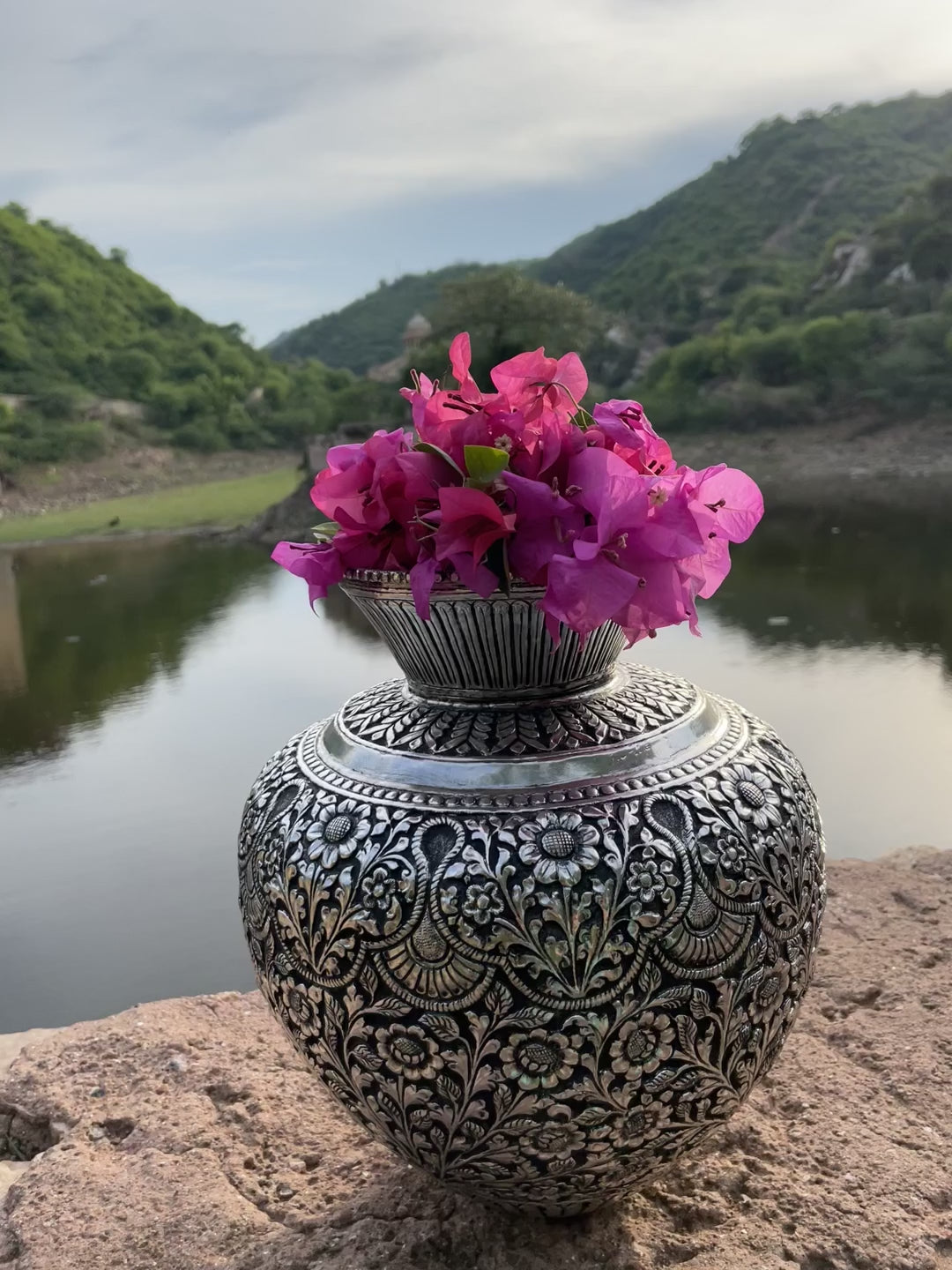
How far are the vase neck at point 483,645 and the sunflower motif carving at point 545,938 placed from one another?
29mm

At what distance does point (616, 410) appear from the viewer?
130cm

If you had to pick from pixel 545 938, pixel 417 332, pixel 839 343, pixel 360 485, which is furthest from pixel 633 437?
pixel 417 332

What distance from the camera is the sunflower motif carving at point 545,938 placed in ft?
3.91

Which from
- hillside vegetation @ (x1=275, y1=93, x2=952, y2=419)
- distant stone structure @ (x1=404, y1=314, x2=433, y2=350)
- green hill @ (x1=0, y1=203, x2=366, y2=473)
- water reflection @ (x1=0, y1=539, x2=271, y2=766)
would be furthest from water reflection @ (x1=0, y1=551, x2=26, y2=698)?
distant stone structure @ (x1=404, y1=314, x2=433, y2=350)

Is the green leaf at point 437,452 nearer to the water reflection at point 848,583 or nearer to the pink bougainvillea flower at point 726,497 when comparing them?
the pink bougainvillea flower at point 726,497

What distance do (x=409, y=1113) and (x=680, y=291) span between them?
27.8 m

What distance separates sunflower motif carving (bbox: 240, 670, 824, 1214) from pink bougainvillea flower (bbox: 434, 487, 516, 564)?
24 centimetres

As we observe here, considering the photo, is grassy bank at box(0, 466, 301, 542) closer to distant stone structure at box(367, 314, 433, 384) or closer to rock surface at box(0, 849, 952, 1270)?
distant stone structure at box(367, 314, 433, 384)

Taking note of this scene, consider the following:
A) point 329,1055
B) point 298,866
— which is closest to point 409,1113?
point 329,1055

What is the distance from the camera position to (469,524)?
1198 millimetres

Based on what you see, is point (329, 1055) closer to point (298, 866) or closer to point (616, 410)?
point (298, 866)

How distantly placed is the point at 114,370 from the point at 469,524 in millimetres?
27618

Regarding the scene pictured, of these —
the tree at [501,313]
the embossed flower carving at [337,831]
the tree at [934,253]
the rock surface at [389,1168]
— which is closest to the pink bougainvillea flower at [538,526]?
the embossed flower carving at [337,831]

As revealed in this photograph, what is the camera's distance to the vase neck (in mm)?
1265
